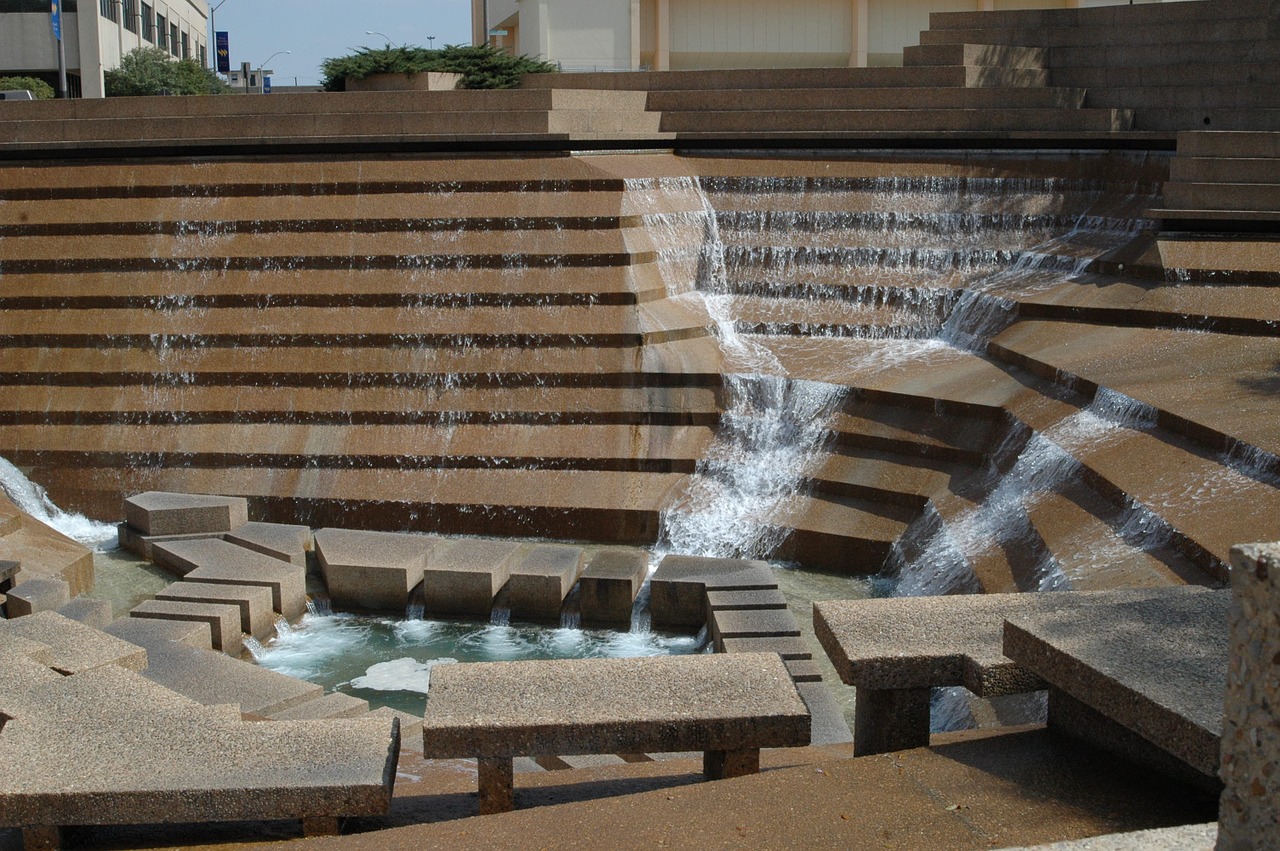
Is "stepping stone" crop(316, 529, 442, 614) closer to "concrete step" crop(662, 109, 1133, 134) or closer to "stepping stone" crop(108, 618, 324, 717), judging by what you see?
"stepping stone" crop(108, 618, 324, 717)

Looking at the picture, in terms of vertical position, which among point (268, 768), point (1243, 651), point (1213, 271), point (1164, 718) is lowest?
point (268, 768)

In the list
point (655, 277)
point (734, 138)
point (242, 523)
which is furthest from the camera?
point (734, 138)

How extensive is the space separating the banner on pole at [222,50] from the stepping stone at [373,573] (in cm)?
5498

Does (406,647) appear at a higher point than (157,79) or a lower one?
lower

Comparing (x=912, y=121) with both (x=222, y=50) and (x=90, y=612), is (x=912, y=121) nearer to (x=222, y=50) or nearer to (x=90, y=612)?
(x=90, y=612)

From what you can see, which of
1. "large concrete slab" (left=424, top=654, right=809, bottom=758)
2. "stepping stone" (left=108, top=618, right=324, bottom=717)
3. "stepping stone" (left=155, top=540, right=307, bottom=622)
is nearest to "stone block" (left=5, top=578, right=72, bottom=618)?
"stepping stone" (left=155, top=540, right=307, bottom=622)

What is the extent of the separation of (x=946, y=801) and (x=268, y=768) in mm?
2528

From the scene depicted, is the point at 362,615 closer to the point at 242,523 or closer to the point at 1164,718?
the point at 242,523

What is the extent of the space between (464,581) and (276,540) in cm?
191

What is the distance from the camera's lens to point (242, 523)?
11.5 m

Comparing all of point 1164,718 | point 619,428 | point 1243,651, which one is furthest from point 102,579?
point 1243,651

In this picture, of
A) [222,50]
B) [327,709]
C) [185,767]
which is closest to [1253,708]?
[185,767]

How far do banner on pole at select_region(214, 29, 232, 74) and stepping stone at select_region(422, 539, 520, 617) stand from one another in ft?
182

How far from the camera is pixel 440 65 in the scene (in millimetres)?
21453
